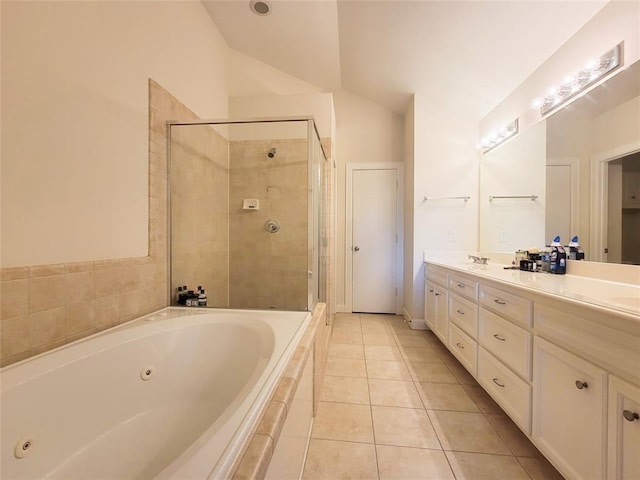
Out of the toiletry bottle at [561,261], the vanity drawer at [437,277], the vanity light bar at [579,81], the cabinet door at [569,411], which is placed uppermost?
the vanity light bar at [579,81]

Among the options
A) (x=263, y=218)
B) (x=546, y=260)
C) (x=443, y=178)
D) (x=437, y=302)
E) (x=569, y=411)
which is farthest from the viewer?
(x=443, y=178)

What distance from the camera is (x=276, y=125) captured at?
2.53 meters

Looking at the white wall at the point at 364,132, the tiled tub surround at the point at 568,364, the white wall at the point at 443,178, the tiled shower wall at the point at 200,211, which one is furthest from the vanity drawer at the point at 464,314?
the tiled shower wall at the point at 200,211

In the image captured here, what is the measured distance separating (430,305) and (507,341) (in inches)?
52.4

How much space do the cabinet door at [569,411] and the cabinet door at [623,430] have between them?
27mm

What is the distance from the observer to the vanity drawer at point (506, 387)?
1.20 meters

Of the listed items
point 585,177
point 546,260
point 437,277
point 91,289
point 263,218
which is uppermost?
point 585,177

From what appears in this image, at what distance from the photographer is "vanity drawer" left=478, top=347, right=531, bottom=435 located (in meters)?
1.20

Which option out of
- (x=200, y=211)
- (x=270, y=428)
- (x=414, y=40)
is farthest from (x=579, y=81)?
(x=200, y=211)

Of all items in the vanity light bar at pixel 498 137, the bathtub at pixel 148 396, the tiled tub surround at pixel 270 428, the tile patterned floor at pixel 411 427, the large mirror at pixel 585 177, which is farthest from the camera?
the vanity light bar at pixel 498 137

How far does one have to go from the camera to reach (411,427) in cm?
143

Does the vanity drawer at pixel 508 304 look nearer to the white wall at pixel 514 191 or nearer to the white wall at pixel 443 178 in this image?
the white wall at pixel 514 191

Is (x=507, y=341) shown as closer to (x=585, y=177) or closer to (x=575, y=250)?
(x=575, y=250)

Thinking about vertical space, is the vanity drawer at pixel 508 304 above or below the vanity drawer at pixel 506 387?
above
